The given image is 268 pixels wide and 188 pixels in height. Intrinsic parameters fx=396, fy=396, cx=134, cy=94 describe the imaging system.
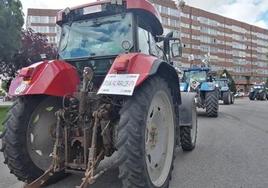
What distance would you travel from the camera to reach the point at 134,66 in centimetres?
455

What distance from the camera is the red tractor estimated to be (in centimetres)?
436

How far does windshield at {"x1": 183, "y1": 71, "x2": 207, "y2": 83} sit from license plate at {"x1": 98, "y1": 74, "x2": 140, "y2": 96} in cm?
1529

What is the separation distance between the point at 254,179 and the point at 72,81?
293 cm

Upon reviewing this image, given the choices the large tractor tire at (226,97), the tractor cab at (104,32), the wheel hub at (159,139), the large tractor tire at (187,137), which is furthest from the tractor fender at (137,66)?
the large tractor tire at (226,97)

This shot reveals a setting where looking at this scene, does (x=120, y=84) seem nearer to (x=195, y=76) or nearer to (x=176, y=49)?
(x=176, y=49)

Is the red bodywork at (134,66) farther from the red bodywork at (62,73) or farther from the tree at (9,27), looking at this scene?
the tree at (9,27)

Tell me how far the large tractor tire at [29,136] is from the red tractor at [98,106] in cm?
1

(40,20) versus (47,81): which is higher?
(40,20)

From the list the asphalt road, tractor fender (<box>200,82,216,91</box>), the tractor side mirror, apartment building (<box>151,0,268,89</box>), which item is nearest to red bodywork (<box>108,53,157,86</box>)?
the asphalt road

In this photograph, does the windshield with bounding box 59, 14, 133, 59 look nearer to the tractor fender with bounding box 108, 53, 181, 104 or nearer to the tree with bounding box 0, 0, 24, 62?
the tractor fender with bounding box 108, 53, 181, 104

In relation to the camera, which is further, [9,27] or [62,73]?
[9,27]

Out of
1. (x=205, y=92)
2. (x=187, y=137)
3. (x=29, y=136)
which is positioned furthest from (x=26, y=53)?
(x=29, y=136)

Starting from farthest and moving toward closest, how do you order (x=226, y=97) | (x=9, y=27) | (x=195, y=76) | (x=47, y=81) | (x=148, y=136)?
(x=226, y=97) < (x=9, y=27) < (x=195, y=76) < (x=47, y=81) < (x=148, y=136)

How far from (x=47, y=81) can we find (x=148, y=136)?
1427mm
